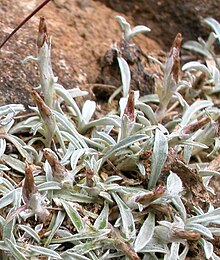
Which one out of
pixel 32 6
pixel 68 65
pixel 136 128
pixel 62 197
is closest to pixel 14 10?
pixel 32 6

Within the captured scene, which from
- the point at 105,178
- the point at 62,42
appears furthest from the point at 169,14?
the point at 105,178

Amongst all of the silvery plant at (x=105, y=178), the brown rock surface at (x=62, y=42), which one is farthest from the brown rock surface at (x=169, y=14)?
the silvery plant at (x=105, y=178)

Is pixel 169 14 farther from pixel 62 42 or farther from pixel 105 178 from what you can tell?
pixel 105 178

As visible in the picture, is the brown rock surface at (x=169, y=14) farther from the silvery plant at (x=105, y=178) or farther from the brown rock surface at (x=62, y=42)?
the silvery plant at (x=105, y=178)

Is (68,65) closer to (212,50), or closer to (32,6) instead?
(32,6)

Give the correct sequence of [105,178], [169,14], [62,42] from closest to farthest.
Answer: [105,178]
[62,42]
[169,14]

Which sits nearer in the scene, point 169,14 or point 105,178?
point 105,178
